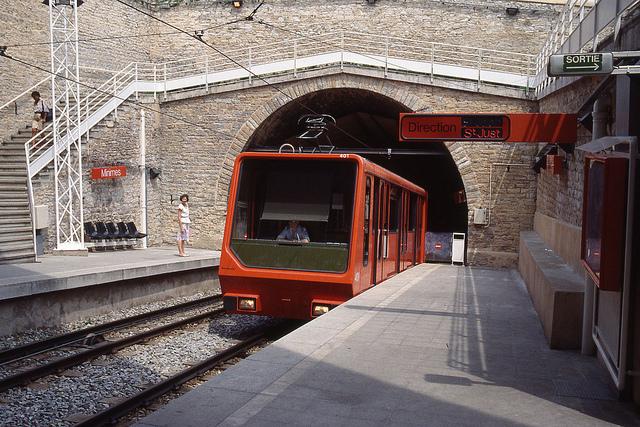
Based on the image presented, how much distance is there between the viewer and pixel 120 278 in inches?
453

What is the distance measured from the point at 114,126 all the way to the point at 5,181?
4.71 meters

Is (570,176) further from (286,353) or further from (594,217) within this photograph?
(286,353)

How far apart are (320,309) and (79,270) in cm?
525

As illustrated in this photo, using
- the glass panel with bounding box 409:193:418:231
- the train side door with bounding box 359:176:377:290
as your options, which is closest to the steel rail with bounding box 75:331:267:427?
the train side door with bounding box 359:176:377:290

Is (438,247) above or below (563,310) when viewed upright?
below

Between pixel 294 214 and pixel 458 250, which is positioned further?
pixel 458 250

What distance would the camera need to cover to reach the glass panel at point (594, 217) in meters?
4.63

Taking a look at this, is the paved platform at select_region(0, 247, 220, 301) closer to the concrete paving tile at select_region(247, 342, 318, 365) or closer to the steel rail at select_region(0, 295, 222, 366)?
the steel rail at select_region(0, 295, 222, 366)

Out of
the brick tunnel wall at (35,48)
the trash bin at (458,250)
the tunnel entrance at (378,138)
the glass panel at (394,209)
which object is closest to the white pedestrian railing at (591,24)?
the glass panel at (394,209)

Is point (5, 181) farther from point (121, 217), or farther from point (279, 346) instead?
point (279, 346)

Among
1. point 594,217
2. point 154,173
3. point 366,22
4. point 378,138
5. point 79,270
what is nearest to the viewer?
point 594,217

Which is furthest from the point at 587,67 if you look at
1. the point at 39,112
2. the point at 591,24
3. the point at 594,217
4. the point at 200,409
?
the point at 39,112

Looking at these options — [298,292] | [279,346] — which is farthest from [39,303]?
[279,346]

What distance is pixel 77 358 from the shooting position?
25.0ft
